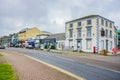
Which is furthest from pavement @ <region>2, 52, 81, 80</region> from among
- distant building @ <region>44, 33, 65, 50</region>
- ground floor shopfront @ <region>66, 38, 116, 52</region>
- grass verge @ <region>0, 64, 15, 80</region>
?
distant building @ <region>44, 33, 65, 50</region>

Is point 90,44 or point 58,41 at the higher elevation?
point 58,41

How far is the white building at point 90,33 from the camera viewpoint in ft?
134

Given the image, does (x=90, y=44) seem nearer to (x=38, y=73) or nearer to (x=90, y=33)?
(x=90, y=33)

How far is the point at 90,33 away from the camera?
139ft

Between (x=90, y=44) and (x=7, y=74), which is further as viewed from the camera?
(x=90, y=44)

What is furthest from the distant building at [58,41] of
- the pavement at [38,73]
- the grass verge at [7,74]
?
the grass verge at [7,74]

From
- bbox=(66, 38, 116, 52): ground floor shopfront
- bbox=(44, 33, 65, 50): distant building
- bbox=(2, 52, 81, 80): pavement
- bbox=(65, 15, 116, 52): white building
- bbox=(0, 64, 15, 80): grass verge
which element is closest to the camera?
bbox=(0, 64, 15, 80): grass verge

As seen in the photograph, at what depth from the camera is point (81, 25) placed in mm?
45094

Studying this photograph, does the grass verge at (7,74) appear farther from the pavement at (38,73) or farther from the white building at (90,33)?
the white building at (90,33)

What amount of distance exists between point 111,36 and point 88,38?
328 inches

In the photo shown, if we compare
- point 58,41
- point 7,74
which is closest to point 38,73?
point 7,74

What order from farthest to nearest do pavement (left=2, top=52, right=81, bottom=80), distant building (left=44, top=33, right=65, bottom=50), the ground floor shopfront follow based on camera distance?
1. distant building (left=44, top=33, right=65, bottom=50)
2. the ground floor shopfront
3. pavement (left=2, top=52, right=81, bottom=80)

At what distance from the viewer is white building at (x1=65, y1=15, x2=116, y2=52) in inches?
1610

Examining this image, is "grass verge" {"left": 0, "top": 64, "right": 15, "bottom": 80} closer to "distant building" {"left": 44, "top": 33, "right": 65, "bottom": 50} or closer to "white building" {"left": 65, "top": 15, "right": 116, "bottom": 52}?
"white building" {"left": 65, "top": 15, "right": 116, "bottom": 52}
